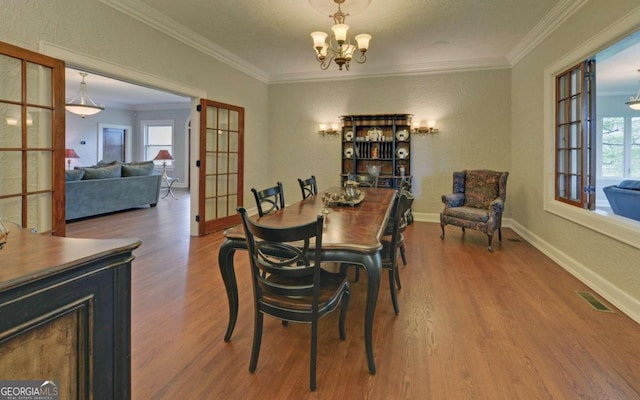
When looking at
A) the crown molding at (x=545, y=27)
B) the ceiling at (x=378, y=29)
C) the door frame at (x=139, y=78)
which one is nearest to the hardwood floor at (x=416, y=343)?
the door frame at (x=139, y=78)

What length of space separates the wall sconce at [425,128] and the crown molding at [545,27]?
1.46 meters

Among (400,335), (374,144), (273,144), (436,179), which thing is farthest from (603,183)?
(400,335)

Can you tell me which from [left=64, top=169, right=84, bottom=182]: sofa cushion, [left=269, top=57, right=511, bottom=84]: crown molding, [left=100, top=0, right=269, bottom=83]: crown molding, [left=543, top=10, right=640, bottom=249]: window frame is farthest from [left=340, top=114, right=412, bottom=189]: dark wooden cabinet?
[left=64, top=169, right=84, bottom=182]: sofa cushion

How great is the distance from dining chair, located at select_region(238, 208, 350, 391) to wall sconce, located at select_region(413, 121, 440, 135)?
4.63m

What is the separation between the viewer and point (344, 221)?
2.22 m

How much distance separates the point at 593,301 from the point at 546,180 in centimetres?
174

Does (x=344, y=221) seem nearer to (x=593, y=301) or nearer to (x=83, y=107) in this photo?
(x=593, y=301)

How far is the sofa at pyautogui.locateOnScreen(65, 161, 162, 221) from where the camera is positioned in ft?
18.4

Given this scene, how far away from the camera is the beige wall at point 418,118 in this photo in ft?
18.4

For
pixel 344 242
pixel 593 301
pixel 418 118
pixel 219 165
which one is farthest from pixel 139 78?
pixel 593 301

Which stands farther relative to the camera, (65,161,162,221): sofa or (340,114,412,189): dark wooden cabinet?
(340,114,412,189): dark wooden cabinet

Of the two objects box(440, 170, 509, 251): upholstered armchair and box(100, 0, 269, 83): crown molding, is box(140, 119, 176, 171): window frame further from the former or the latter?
Result: box(440, 170, 509, 251): upholstered armchair

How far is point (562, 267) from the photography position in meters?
3.51

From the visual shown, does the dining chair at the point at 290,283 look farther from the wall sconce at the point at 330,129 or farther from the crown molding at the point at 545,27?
the wall sconce at the point at 330,129
